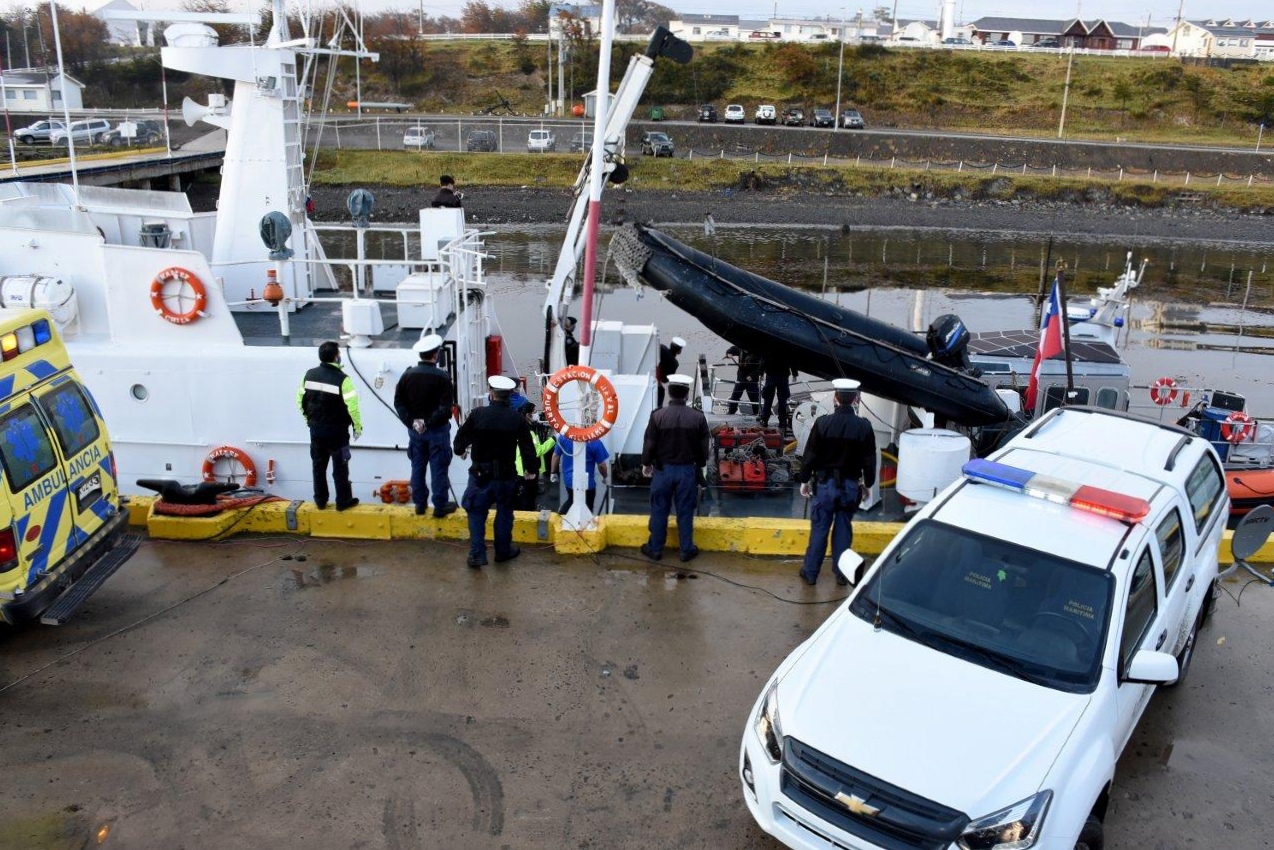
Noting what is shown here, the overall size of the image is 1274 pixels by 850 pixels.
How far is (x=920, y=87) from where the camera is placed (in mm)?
68750

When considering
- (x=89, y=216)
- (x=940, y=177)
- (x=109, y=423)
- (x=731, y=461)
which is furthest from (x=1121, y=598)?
(x=940, y=177)

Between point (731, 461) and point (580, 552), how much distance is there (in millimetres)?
2685

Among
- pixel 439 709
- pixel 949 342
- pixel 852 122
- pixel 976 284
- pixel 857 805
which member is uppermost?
pixel 852 122

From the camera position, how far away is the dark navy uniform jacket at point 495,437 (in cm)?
731

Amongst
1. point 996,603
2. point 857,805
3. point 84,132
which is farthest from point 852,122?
point 857,805

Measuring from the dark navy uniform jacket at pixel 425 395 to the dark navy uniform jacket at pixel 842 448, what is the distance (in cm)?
297

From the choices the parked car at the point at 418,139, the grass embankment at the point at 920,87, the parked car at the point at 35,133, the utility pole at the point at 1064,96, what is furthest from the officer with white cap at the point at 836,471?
the utility pole at the point at 1064,96

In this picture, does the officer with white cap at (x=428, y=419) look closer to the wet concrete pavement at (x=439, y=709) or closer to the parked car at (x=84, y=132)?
the wet concrete pavement at (x=439, y=709)

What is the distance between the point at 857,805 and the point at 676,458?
381cm

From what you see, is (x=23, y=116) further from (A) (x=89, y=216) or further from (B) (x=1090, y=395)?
(B) (x=1090, y=395)

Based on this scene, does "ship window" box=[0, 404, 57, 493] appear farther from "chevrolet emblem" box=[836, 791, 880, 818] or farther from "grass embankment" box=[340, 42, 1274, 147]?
"grass embankment" box=[340, 42, 1274, 147]

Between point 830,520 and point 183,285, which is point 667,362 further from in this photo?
Result: point 183,285

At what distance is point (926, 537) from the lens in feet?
18.2

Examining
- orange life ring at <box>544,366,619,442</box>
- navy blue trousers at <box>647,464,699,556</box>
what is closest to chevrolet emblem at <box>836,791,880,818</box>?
navy blue trousers at <box>647,464,699,556</box>
